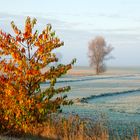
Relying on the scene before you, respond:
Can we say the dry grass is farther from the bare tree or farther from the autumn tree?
the bare tree

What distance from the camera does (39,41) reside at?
14070 millimetres

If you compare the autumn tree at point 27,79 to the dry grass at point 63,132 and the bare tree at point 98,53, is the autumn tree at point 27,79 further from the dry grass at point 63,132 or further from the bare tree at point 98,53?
the bare tree at point 98,53

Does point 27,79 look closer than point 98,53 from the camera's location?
Yes

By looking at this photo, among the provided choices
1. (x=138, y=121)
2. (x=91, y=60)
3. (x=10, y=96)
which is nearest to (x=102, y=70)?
(x=91, y=60)

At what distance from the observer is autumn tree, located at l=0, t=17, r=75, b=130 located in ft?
→ 44.4

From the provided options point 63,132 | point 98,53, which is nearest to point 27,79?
point 63,132

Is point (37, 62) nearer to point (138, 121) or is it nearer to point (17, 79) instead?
point (17, 79)

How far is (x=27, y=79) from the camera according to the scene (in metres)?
13.9

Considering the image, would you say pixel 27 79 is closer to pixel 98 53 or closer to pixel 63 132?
pixel 63 132

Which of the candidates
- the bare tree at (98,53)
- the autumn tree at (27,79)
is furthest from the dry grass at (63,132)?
the bare tree at (98,53)

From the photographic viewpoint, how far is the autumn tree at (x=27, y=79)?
13523 mm

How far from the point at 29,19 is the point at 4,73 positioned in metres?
1.97

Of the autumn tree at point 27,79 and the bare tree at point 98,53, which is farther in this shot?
the bare tree at point 98,53

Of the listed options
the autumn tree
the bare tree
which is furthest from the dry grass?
the bare tree
